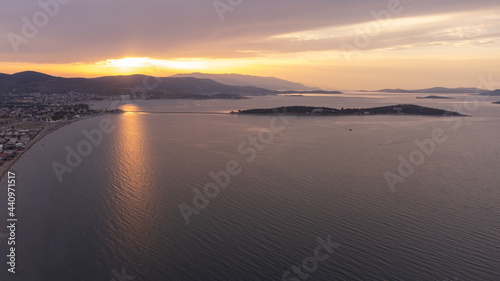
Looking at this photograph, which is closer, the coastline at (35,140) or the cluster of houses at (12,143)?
the coastline at (35,140)

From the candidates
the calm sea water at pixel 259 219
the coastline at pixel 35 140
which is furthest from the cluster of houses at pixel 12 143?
the calm sea water at pixel 259 219

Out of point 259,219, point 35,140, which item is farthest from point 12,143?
point 259,219

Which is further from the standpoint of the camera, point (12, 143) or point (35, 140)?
point (35, 140)

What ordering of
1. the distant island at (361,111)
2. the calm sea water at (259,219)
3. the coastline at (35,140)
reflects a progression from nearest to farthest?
the calm sea water at (259,219) → the coastline at (35,140) → the distant island at (361,111)

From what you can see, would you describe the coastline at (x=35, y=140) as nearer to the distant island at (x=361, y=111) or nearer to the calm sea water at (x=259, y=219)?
the calm sea water at (x=259, y=219)

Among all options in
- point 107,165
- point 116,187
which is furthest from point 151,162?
point 116,187

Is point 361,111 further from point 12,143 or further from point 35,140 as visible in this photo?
point 12,143

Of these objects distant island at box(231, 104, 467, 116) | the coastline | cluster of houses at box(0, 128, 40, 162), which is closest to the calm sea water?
the coastline
